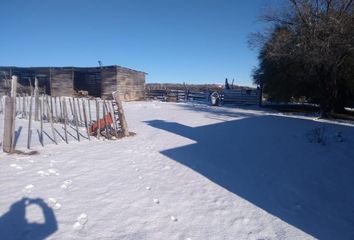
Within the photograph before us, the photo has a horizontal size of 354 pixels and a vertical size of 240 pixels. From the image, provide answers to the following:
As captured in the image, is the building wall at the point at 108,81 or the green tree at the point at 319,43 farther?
the building wall at the point at 108,81

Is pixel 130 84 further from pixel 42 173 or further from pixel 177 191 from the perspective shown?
pixel 177 191

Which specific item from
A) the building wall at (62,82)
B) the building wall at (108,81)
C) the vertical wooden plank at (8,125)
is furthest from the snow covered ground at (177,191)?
the building wall at (62,82)

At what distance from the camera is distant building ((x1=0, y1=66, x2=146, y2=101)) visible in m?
30.4

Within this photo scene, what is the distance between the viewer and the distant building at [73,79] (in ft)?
99.6

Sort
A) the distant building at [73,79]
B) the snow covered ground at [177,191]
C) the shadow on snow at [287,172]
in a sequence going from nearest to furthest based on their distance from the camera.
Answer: the snow covered ground at [177,191], the shadow on snow at [287,172], the distant building at [73,79]

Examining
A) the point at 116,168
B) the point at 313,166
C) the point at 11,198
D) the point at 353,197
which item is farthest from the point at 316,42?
the point at 11,198

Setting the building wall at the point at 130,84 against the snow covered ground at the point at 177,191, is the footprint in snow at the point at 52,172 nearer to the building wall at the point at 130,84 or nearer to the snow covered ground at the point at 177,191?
the snow covered ground at the point at 177,191

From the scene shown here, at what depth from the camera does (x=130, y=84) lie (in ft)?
111

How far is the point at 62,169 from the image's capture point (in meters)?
7.12

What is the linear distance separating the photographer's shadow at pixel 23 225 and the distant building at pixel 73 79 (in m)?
25.4

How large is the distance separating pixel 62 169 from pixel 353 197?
19.7 feet

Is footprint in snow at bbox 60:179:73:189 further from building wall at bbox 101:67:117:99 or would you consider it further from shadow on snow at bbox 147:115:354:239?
building wall at bbox 101:67:117:99

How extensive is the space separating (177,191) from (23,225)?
272cm

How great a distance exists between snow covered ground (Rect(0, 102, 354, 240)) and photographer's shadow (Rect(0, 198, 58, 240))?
0.01m
